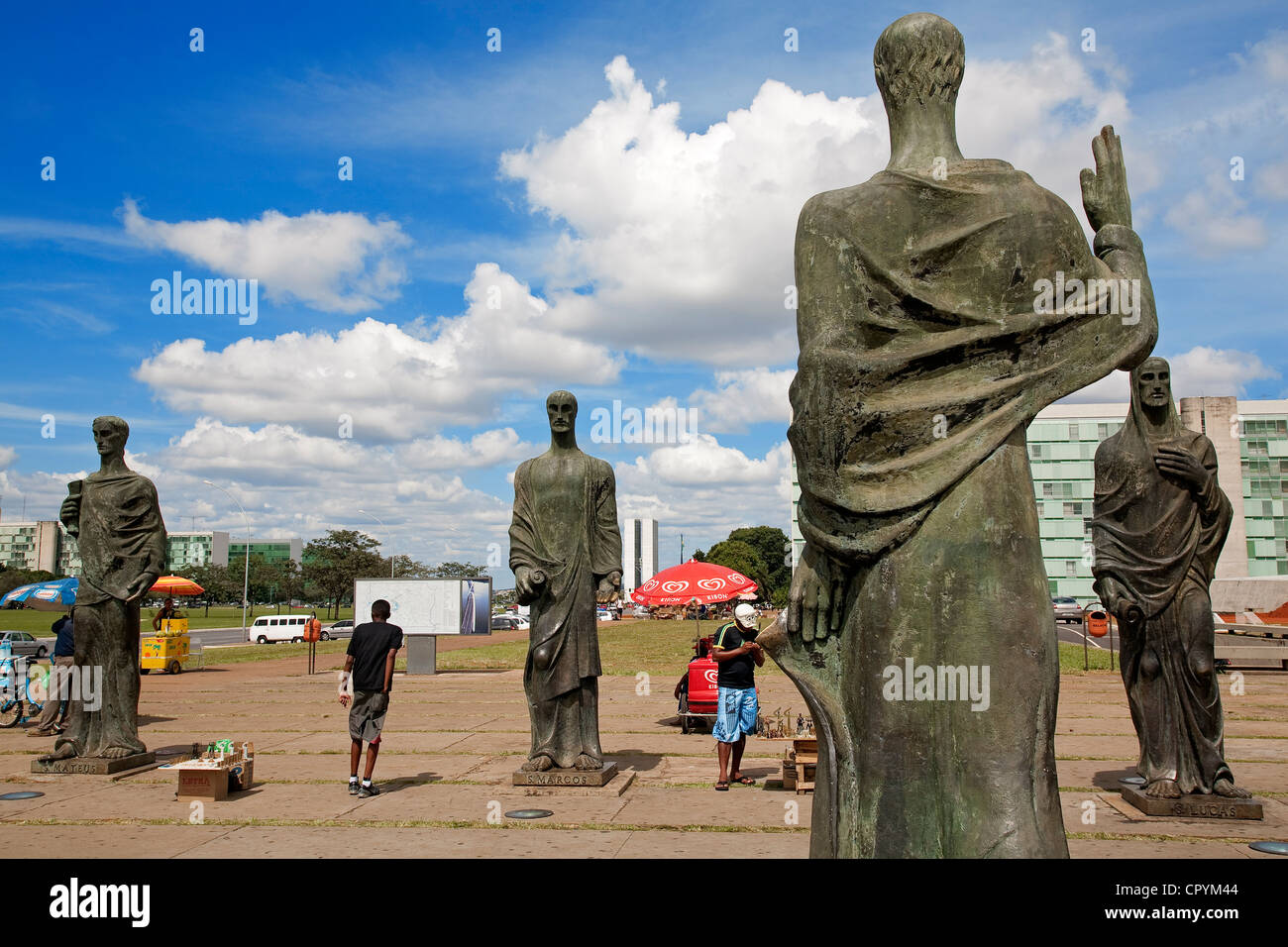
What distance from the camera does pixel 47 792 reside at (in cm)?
887

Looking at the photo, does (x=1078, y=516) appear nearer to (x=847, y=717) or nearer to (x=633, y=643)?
(x=633, y=643)

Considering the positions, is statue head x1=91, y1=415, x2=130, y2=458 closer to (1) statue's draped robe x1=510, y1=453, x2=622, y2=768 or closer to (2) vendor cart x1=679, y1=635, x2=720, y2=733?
(1) statue's draped robe x1=510, y1=453, x2=622, y2=768

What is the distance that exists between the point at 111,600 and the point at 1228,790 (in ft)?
33.7

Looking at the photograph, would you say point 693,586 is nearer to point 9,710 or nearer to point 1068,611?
point 9,710

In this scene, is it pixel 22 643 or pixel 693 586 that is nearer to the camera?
pixel 693 586

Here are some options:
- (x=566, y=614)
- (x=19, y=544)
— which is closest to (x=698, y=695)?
(x=566, y=614)

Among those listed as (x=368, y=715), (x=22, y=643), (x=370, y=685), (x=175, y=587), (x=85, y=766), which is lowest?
(x=22, y=643)

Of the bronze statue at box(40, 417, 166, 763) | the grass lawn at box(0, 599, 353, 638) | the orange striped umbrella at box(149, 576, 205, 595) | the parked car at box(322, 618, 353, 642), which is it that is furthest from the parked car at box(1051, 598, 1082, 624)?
the bronze statue at box(40, 417, 166, 763)

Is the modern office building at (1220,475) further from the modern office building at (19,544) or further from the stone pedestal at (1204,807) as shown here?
the modern office building at (19,544)

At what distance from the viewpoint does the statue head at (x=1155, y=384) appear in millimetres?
8000

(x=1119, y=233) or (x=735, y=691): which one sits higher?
(x=1119, y=233)

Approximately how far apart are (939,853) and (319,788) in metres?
7.49

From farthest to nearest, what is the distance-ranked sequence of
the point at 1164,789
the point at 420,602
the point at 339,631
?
the point at 339,631 → the point at 420,602 → the point at 1164,789

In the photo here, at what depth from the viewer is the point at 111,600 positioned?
33.3 feet
